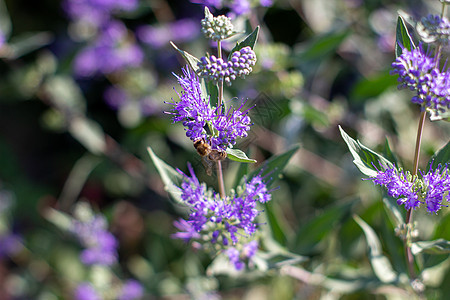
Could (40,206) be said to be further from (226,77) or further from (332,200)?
(226,77)

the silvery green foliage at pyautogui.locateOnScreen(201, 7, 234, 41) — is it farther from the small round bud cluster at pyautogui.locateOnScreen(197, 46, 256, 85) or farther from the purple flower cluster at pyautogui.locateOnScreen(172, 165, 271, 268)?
the purple flower cluster at pyautogui.locateOnScreen(172, 165, 271, 268)

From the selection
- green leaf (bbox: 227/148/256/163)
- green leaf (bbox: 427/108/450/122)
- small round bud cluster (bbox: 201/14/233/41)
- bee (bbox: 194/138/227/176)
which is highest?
small round bud cluster (bbox: 201/14/233/41)

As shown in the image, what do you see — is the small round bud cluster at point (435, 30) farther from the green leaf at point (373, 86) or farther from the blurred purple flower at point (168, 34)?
the blurred purple flower at point (168, 34)

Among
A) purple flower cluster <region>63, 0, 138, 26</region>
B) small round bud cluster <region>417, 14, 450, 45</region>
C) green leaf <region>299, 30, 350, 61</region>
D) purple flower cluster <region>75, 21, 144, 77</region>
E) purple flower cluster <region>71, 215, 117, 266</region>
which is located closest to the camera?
small round bud cluster <region>417, 14, 450, 45</region>

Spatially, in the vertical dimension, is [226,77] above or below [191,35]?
above

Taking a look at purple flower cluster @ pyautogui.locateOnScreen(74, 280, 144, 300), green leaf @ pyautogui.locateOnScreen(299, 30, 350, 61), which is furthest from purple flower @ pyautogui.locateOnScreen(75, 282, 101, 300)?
green leaf @ pyautogui.locateOnScreen(299, 30, 350, 61)

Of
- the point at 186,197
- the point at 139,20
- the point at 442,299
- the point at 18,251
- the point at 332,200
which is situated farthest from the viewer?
the point at 139,20

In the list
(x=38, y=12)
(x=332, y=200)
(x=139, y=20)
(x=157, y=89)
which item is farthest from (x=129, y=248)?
(x=38, y=12)

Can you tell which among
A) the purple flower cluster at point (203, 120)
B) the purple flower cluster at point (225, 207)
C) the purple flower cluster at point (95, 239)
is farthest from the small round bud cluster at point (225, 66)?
the purple flower cluster at point (95, 239)
